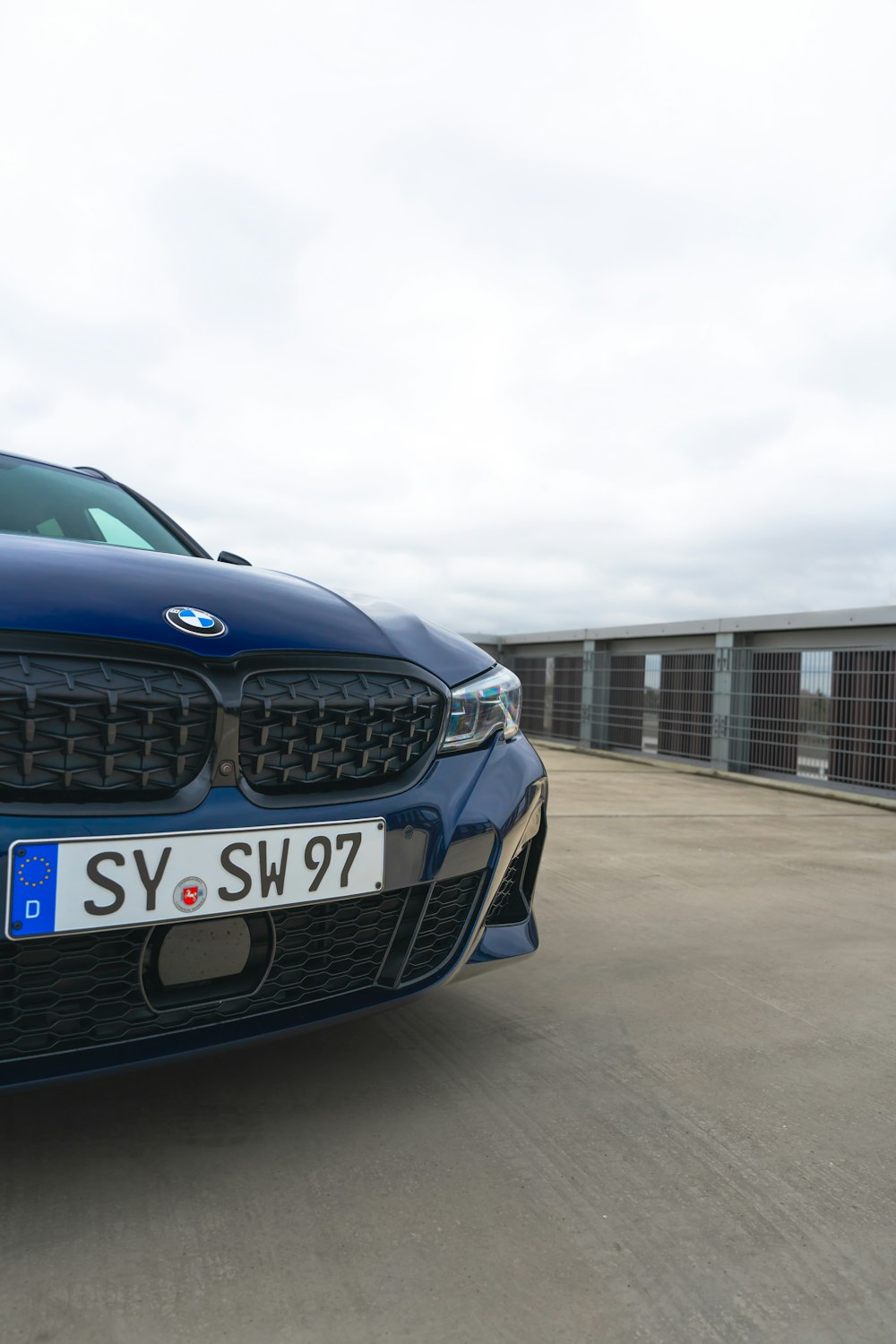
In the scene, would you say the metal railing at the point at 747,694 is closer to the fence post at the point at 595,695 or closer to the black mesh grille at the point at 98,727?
the fence post at the point at 595,695

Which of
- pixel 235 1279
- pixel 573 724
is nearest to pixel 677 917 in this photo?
pixel 235 1279

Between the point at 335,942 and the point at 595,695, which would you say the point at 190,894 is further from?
the point at 595,695

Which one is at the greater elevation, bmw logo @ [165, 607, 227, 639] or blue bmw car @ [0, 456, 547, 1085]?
bmw logo @ [165, 607, 227, 639]

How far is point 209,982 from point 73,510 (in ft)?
4.99

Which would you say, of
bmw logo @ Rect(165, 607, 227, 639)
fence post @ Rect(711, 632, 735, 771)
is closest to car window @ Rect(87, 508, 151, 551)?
bmw logo @ Rect(165, 607, 227, 639)

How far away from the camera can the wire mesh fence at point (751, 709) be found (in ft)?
22.2

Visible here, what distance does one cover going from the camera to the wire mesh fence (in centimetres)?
675

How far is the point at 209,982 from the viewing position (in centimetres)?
124

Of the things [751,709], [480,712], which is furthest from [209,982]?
[751,709]

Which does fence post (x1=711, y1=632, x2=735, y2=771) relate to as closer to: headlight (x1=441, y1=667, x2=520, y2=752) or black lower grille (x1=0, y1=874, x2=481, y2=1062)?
headlight (x1=441, y1=667, x2=520, y2=752)

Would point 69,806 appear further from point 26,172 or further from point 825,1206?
point 26,172

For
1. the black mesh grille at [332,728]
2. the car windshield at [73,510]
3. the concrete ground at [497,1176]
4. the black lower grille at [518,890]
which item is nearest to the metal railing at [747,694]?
the concrete ground at [497,1176]

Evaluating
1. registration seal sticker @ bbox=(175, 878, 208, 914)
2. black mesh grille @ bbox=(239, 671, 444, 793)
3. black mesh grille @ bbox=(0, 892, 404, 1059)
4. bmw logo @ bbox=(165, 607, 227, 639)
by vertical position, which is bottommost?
black mesh grille @ bbox=(0, 892, 404, 1059)

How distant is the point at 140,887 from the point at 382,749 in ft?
1.45
